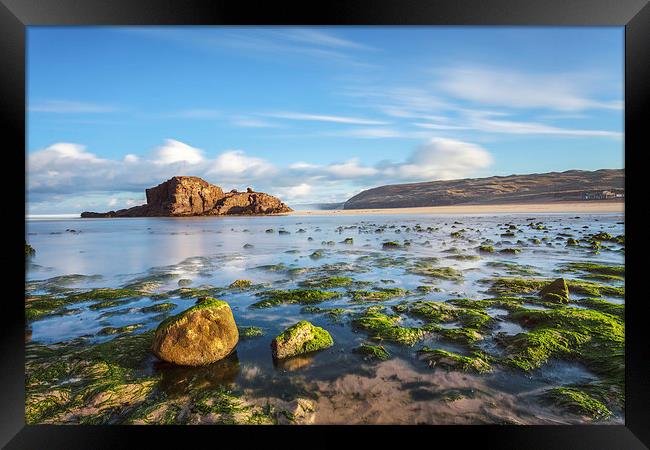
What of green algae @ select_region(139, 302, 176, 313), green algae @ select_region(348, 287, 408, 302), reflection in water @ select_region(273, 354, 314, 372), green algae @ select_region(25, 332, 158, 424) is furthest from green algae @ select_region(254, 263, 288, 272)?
reflection in water @ select_region(273, 354, 314, 372)

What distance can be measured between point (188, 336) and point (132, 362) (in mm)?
946

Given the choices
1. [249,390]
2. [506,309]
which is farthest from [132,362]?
[506,309]

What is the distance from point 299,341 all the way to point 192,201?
59870mm

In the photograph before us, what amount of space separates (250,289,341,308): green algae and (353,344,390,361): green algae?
2.41 m

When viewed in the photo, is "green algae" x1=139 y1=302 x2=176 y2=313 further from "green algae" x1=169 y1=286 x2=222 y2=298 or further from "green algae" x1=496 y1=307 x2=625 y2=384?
"green algae" x1=496 y1=307 x2=625 y2=384

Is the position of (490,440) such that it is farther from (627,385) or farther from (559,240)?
(559,240)

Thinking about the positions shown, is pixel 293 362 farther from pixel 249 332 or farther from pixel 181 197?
pixel 181 197

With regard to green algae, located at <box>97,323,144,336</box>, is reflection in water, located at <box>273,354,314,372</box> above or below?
below

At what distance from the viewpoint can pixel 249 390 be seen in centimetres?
372

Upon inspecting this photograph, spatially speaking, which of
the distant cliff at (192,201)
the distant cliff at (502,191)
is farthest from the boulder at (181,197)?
the distant cliff at (502,191)

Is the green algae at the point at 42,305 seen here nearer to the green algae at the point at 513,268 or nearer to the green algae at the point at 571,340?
the green algae at the point at 571,340

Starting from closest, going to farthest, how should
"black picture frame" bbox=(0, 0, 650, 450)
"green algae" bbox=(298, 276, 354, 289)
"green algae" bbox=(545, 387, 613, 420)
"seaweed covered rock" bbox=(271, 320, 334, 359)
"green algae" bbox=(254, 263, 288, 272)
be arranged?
"black picture frame" bbox=(0, 0, 650, 450) < "green algae" bbox=(545, 387, 613, 420) < "seaweed covered rock" bbox=(271, 320, 334, 359) < "green algae" bbox=(298, 276, 354, 289) < "green algae" bbox=(254, 263, 288, 272)

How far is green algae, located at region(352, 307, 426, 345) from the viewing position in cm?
491

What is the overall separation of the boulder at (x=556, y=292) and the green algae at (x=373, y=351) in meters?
4.26
